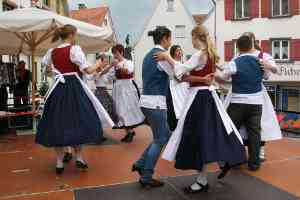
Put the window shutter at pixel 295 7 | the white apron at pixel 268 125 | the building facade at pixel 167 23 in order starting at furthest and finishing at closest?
the building facade at pixel 167 23 → the window shutter at pixel 295 7 → the white apron at pixel 268 125

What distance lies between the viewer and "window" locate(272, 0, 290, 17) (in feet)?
94.6

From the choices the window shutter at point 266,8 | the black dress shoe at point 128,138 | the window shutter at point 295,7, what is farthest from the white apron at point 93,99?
the window shutter at point 266,8

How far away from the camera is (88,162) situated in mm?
6004

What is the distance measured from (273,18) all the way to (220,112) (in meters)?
26.9

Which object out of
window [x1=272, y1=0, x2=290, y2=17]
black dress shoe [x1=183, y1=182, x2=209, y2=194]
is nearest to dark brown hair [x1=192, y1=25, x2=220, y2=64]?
black dress shoe [x1=183, y1=182, x2=209, y2=194]

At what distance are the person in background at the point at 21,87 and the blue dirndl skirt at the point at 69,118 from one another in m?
4.86

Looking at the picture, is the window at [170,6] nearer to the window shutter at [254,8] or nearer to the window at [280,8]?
the window shutter at [254,8]

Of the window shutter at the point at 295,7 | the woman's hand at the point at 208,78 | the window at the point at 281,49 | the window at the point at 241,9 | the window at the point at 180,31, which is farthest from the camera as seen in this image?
the window at the point at 180,31

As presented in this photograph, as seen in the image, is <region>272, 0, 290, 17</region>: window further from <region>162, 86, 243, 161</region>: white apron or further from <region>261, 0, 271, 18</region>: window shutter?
<region>162, 86, 243, 161</region>: white apron

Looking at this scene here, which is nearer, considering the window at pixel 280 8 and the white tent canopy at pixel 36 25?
the white tent canopy at pixel 36 25

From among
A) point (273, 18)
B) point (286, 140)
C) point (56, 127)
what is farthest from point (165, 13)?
point (56, 127)

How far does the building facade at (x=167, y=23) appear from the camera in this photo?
4044 centimetres

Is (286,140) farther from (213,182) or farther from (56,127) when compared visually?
(56,127)

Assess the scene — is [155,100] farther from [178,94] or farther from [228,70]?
[178,94]
